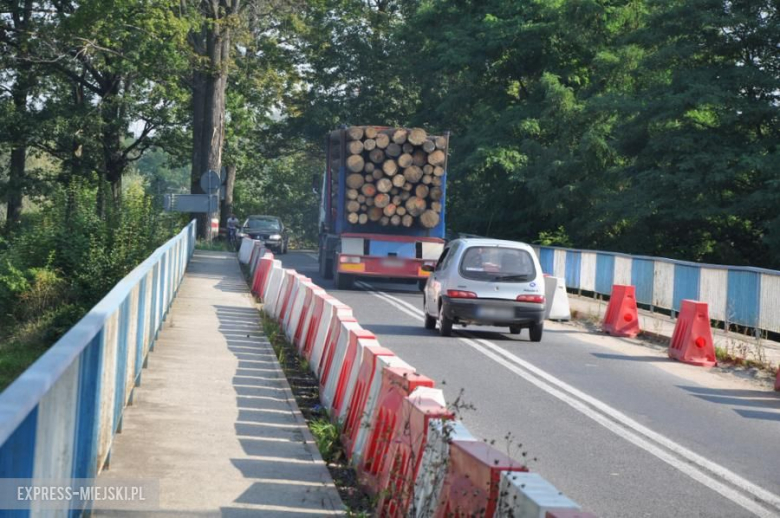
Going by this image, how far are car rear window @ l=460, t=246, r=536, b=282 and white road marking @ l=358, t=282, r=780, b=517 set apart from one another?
136 cm

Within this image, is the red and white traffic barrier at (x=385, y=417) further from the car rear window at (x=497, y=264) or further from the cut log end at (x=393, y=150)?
the cut log end at (x=393, y=150)

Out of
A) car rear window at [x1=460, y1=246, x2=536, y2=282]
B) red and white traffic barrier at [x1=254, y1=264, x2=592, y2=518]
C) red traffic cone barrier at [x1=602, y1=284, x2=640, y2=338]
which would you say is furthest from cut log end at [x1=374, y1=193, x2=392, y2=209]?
red and white traffic barrier at [x1=254, y1=264, x2=592, y2=518]

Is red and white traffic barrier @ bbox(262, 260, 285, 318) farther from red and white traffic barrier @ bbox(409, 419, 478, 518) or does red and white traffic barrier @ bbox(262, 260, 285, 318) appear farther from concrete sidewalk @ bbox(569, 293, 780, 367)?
red and white traffic barrier @ bbox(409, 419, 478, 518)

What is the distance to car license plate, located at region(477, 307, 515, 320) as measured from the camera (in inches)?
689

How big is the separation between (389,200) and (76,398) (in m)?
22.1

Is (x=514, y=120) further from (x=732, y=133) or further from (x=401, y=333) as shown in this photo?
(x=401, y=333)

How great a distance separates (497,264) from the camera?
17.8m

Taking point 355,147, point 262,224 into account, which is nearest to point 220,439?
point 355,147

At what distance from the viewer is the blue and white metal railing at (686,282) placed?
59.8 feet

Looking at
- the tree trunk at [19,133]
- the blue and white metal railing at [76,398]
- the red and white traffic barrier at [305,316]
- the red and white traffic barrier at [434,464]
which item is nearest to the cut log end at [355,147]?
the red and white traffic barrier at [305,316]

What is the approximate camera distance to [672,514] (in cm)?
749

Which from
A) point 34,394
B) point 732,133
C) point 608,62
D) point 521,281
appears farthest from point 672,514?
point 608,62

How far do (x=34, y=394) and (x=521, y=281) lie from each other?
1395 cm

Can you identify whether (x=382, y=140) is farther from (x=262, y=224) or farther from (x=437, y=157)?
(x=262, y=224)
